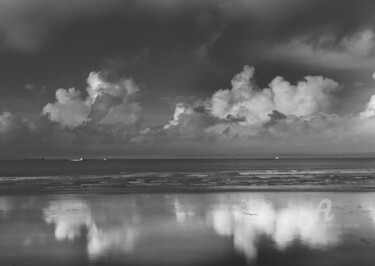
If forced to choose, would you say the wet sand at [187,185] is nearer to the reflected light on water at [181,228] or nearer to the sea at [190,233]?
the reflected light on water at [181,228]

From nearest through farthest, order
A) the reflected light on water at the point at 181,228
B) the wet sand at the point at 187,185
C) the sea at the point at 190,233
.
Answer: the sea at the point at 190,233, the reflected light on water at the point at 181,228, the wet sand at the point at 187,185

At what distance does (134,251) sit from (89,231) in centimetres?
616

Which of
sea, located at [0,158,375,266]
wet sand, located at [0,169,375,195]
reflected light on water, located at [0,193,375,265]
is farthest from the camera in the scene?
wet sand, located at [0,169,375,195]

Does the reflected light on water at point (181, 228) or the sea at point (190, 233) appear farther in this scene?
the reflected light on water at point (181, 228)

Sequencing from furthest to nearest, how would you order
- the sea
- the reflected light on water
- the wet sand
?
the wet sand < the reflected light on water < the sea

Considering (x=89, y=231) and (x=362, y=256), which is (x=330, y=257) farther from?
(x=89, y=231)

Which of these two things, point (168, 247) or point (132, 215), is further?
point (132, 215)

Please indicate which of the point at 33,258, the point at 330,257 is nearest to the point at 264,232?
the point at 330,257

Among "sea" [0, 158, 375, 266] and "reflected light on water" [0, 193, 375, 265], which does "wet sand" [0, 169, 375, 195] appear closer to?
"reflected light on water" [0, 193, 375, 265]

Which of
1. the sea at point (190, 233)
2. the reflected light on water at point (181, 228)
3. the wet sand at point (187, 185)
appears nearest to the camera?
the sea at point (190, 233)

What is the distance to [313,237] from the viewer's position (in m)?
22.3

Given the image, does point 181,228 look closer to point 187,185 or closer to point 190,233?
point 190,233

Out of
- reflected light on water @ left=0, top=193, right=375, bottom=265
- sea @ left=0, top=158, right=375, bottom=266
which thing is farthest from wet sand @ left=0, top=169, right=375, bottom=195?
sea @ left=0, top=158, right=375, bottom=266

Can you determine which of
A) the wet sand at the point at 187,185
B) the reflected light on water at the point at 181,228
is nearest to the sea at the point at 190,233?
the reflected light on water at the point at 181,228
